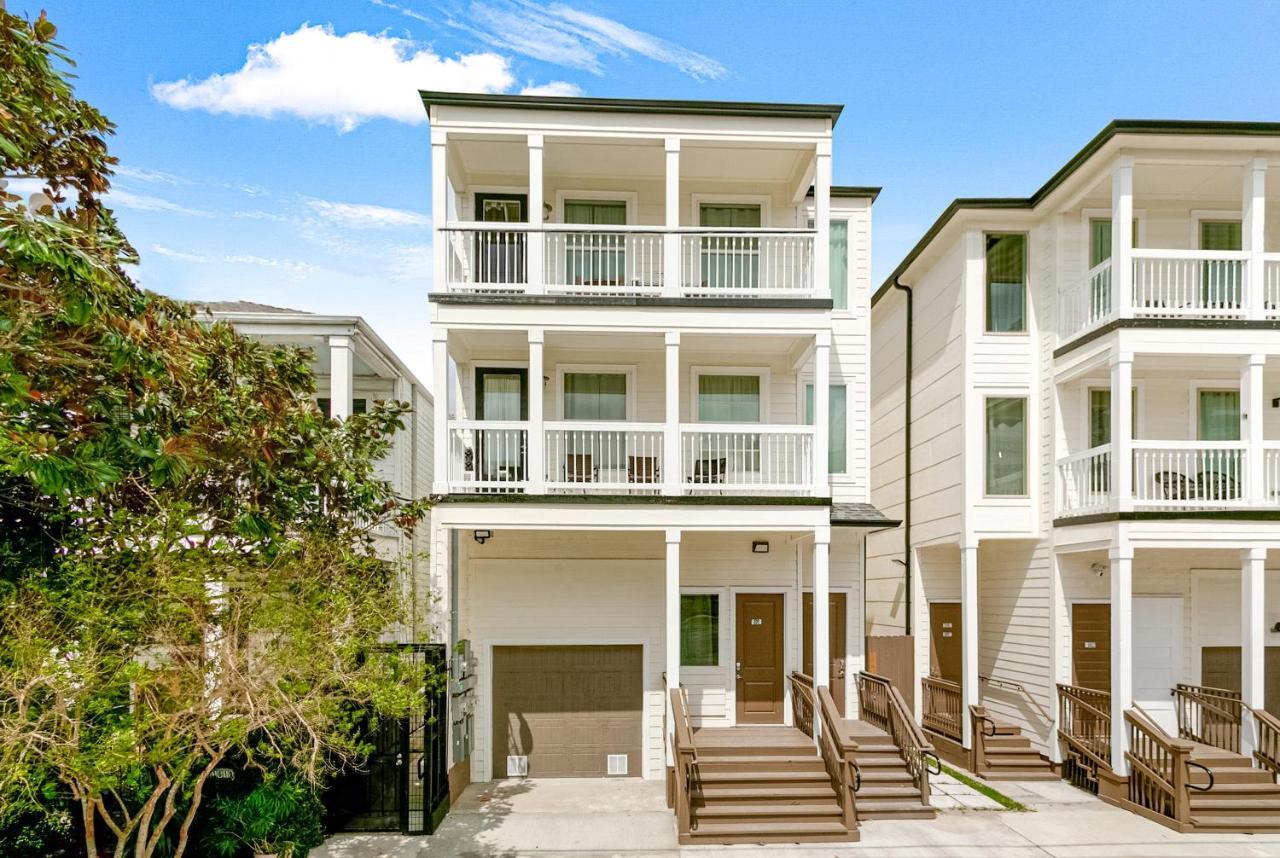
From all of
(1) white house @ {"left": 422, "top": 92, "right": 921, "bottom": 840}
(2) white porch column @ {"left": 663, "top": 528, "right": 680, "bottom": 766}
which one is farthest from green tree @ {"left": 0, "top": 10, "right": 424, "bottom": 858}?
(2) white porch column @ {"left": 663, "top": 528, "right": 680, "bottom": 766}

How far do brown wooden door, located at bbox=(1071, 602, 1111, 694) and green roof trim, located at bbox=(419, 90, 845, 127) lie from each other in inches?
335

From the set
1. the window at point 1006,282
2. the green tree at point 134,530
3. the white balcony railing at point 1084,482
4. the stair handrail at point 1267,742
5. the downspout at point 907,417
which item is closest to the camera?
the green tree at point 134,530

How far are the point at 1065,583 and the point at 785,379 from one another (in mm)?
5336

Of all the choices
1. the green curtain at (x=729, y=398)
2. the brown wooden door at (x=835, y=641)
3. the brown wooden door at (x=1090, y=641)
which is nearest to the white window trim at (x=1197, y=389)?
the brown wooden door at (x=1090, y=641)

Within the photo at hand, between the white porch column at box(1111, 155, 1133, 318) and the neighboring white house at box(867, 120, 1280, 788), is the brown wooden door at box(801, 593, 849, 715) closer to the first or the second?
the neighboring white house at box(867, 120, 1280, 788)

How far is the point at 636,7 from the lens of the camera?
9383mm

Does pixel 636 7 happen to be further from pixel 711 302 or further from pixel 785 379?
pixel 785 379

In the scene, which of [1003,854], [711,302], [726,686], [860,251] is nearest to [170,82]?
[711,302]

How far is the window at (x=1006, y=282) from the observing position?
42.2 feet

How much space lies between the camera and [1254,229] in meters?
10.7

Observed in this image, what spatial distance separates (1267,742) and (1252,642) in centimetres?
129

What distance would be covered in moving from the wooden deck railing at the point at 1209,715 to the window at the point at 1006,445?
3691 mm

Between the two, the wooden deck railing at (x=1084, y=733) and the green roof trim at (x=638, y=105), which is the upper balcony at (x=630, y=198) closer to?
the green roof trim at (x=638, y=105)

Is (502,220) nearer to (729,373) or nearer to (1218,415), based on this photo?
(729,373)
